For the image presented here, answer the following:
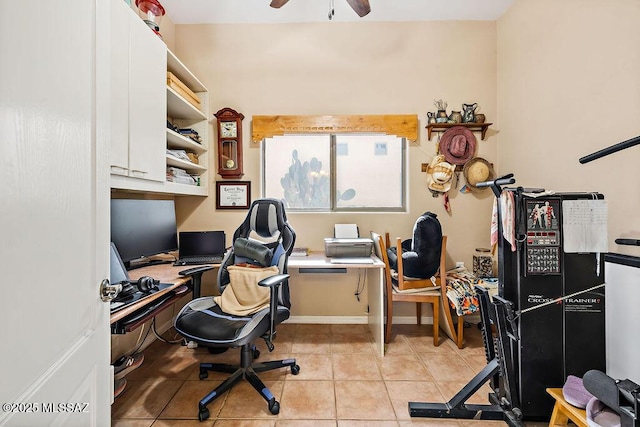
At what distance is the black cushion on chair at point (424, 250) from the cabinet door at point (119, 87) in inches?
84.8

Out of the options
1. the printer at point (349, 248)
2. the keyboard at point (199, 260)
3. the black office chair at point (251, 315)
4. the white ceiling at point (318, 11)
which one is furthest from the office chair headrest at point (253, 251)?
the white ceiling at point (318, 11)

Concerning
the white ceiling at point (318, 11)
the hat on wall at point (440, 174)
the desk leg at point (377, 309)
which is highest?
the white ceiling at point (318, 11)

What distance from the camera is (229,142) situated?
9.56 feet

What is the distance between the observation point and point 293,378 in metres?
2.01

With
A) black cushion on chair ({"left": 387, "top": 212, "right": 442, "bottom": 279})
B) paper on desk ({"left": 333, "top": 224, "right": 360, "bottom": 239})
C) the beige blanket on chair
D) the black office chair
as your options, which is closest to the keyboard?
the black office chair

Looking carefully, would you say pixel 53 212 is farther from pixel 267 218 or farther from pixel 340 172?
pixel 340 172

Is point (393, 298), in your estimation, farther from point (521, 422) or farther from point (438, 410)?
point (521, 422)

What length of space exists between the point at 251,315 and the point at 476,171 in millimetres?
2543

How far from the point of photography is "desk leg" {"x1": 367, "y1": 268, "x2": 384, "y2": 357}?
7.44 ft

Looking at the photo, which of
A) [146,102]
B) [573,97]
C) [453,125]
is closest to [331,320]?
[453,125]

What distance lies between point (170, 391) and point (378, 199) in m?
2.44

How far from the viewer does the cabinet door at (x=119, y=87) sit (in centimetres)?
153

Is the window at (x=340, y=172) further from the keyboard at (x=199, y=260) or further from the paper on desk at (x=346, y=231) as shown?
the keyboard at (x=199, y=260)

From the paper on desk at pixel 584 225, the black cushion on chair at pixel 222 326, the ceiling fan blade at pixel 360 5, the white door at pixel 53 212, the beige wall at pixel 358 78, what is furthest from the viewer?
the beige wall at pixel 358 78
